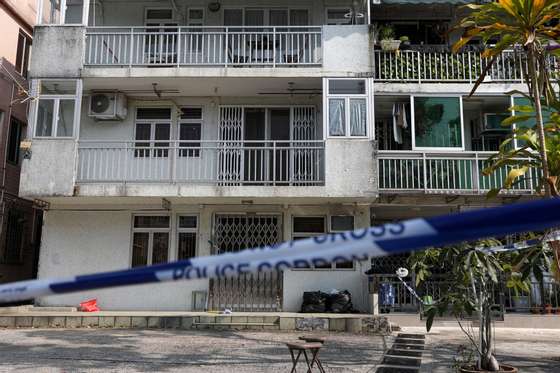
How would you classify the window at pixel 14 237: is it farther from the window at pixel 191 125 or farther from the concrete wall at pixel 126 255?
the window at pixel 191 125

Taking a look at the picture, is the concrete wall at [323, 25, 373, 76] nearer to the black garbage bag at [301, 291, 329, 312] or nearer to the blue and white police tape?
the black garbage bag at [301, 291, 329, 312]

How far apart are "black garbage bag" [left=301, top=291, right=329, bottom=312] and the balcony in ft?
19.8

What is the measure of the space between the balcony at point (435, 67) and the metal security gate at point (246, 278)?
Result: 514cm

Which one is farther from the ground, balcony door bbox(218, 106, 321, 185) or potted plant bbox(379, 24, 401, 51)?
potted plant bbox(379, 24, 401, 51)

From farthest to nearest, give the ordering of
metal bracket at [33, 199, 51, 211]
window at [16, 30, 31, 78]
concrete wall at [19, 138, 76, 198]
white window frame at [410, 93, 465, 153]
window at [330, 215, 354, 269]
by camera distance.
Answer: window at [16, 30, 31, 78] → window at [330, 215, 354, 269] → white window frame at [410, 93, 465, 153] → metal bracket at [33, 199, 51, 211] → concrete wall at [19, 138, 76, 198]

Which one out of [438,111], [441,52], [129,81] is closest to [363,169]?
[438,111]

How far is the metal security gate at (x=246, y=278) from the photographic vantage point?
14.0 meters

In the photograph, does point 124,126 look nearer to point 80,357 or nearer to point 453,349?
point 80,357

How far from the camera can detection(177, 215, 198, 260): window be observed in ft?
48.3

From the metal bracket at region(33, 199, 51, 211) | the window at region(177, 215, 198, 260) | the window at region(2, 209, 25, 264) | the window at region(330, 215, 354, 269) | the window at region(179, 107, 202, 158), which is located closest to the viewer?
the metal bracket at region(33, 199, 51, 211)

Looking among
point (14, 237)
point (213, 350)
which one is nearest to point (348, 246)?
point (213, 350)

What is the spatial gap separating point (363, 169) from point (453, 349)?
508cm

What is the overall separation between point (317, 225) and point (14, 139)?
1023 cm

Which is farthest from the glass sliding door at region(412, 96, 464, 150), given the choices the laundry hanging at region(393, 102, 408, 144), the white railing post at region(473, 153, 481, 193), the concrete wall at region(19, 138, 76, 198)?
the concrete wall at region(19, 138, 76, 198)
